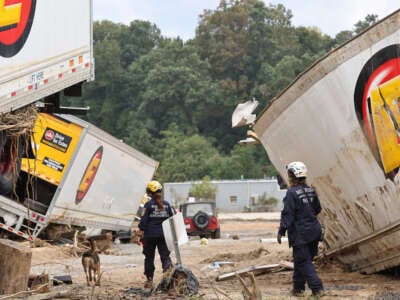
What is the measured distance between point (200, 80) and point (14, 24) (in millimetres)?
79254

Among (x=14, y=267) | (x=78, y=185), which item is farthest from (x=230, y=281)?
(x=78, y=185)

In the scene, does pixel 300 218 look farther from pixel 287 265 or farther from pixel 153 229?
pixel 287 265

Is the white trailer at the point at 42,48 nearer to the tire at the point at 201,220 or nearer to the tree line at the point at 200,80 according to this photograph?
the tire at the point at 201,220

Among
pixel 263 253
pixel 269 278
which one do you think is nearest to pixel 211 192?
pixel 263 253

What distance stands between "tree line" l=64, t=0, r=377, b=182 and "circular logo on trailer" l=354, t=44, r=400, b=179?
218 ft

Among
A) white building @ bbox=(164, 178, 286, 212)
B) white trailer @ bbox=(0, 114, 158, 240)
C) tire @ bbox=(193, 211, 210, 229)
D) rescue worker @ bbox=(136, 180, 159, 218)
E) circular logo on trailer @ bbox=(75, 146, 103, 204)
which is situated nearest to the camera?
rescue worker @ bbox=(136, 180, 159, 218)

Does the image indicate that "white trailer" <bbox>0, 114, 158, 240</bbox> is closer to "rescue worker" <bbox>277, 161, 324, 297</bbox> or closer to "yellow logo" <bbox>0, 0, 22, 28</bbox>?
"yellow logo" <bbox>0, 0, 22, 28</bbox>

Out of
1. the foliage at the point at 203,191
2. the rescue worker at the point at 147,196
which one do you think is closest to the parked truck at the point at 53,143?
the rescue worker at the point at 147,196

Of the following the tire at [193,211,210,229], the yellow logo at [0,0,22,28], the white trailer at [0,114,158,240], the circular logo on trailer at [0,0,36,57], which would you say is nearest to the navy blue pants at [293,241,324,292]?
the circular logo on trailer at [0,0,36,57]

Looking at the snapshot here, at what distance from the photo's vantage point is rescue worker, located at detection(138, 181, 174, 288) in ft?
34.7

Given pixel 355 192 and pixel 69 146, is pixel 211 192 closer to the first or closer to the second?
pixel 69 146

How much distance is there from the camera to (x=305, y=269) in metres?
8.99

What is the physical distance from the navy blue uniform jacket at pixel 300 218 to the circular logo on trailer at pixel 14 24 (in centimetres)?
328

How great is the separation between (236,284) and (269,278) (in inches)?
32.4
